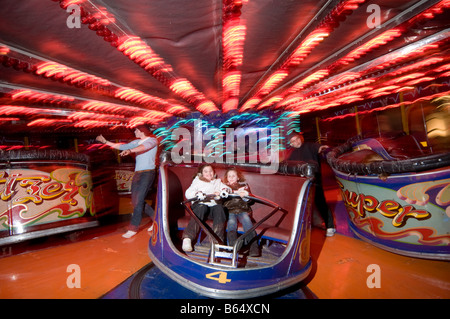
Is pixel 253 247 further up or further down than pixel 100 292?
further up

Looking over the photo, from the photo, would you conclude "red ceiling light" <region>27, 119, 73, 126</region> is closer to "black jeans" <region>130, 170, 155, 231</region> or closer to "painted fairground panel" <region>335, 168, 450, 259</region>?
"black jeans" <region>130, 170, 155, 231</region>

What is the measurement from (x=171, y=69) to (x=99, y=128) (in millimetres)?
8241

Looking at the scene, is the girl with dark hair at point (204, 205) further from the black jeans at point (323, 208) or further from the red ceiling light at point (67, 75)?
the red ceiling light at point (67, 75)

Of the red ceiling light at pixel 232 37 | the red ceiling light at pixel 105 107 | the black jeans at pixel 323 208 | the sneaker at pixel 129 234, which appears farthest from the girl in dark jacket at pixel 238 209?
the red ceiling light at pixel 105 107

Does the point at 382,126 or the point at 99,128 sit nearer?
the point at 382,126

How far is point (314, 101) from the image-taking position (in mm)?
8531

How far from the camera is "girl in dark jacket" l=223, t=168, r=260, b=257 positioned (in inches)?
86.6

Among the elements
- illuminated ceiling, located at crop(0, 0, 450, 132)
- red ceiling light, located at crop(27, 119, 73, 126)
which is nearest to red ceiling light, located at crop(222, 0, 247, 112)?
illuminated ceiling, located at crop(0, 0, 450, 132)

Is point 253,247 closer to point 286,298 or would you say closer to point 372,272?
point 286,298

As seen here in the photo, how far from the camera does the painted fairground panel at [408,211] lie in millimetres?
2111

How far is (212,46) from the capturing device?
4.10 metres

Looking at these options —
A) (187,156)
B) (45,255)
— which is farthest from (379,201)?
(45,255)

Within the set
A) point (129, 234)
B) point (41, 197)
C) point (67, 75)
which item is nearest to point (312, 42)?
point (129, 234)

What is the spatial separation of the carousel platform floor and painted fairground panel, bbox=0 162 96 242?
30 cm
